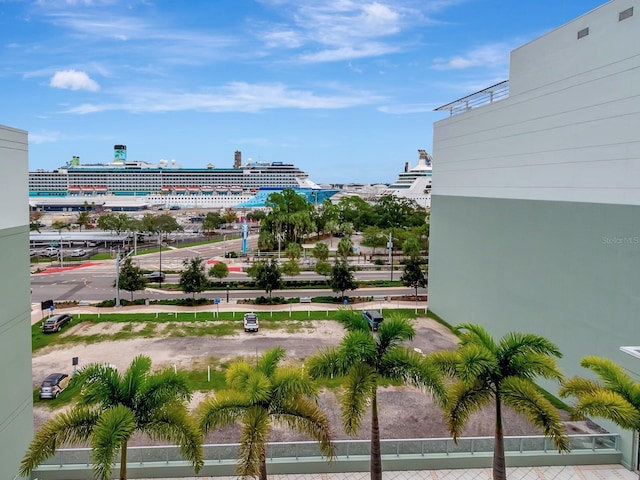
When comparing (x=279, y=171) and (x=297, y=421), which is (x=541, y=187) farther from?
(x=279, y=171)

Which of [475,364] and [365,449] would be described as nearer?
[475,364]

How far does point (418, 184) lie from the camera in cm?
8638

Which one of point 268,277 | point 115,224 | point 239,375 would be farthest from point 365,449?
point 115,224

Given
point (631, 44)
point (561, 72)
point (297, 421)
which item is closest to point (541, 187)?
point (561, 72)

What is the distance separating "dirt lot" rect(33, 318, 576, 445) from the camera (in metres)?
11.8

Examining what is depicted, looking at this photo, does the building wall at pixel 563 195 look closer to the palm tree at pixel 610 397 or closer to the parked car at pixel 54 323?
the palm tree at pixel 610 397

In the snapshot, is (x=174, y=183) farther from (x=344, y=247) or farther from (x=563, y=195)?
(x=563, y=195)

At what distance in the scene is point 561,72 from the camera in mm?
13305

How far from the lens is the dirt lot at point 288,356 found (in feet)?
38.8

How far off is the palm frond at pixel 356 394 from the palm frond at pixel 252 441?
51.2 inches

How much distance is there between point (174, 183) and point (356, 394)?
113 metres

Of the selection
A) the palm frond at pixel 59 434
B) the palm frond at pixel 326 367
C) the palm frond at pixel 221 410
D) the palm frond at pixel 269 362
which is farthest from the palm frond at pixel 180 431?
the palm frond at pixel 326 367

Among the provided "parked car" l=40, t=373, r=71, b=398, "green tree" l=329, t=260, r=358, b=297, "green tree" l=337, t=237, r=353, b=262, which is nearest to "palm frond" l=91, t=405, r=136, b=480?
"parked car" l=40, t=373, r=71, b=398

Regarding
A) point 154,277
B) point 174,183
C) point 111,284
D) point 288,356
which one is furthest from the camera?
point 174,183
